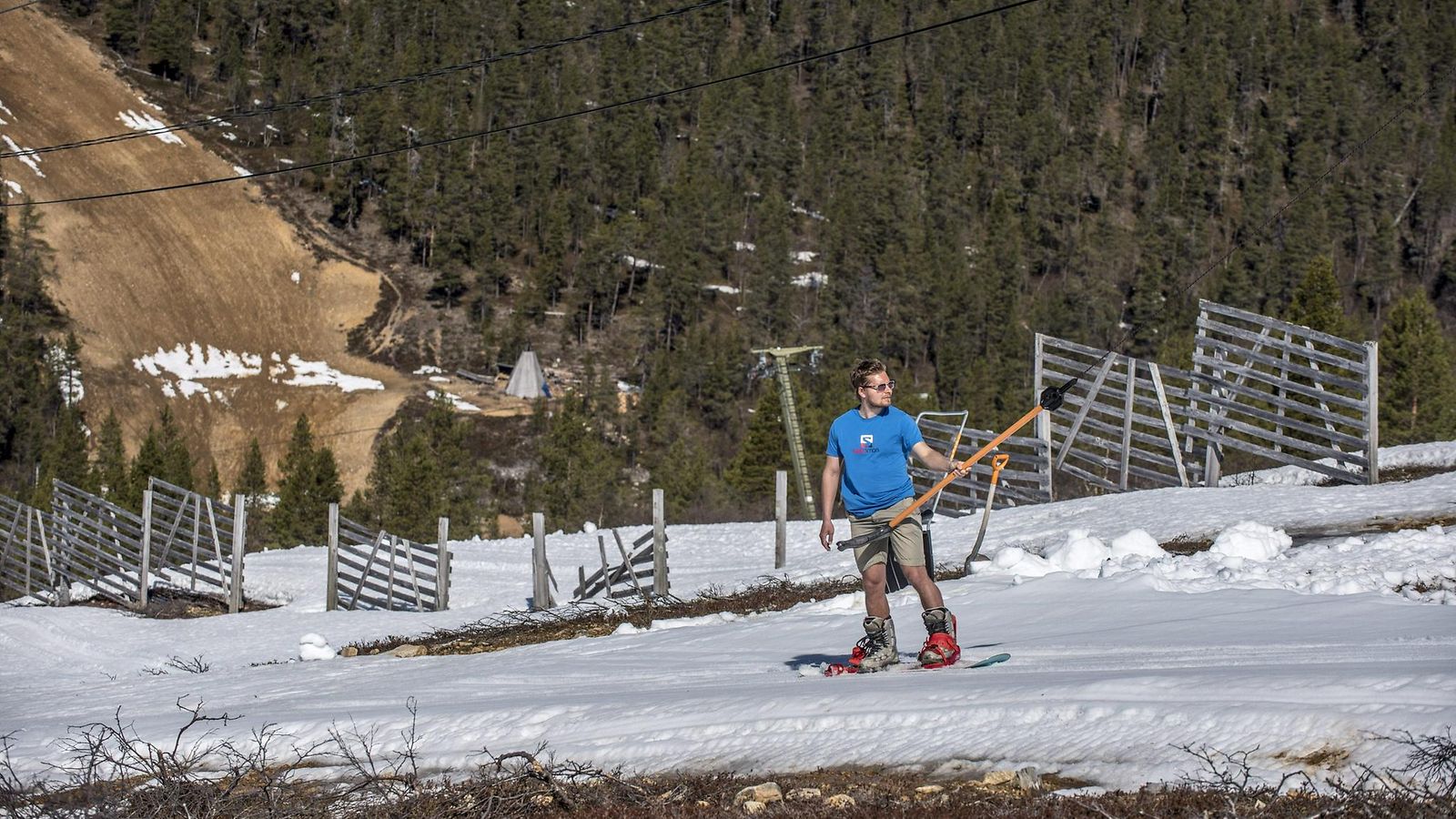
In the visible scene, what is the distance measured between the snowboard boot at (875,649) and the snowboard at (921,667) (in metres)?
0.04

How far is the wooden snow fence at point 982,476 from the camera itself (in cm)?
2070

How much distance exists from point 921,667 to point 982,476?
1445cm

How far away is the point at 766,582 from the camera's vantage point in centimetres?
1644

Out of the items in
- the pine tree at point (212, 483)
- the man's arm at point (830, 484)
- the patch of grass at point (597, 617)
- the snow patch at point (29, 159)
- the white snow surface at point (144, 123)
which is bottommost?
the patch of grass at point (597, 617)

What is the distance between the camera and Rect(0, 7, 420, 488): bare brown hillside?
72500 mm

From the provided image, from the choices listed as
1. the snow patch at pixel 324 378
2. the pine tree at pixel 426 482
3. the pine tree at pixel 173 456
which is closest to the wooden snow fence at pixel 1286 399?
the pine tree at pixel 426 482

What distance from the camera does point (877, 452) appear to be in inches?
314

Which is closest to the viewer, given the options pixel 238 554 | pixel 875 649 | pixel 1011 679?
pixel 1011 679

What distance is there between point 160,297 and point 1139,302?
5937 cm

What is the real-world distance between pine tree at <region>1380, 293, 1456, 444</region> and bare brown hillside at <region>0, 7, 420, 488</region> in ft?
140

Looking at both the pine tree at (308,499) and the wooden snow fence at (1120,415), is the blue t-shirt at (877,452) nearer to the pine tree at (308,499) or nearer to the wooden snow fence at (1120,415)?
the wooden snow fence at (1120,415)

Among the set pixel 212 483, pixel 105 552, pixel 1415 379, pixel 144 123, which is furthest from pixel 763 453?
pixel 144 123

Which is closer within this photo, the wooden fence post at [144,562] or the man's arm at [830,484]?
the man's arm at [830,484]

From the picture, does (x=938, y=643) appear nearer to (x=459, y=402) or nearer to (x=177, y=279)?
(x=459, y=402)
